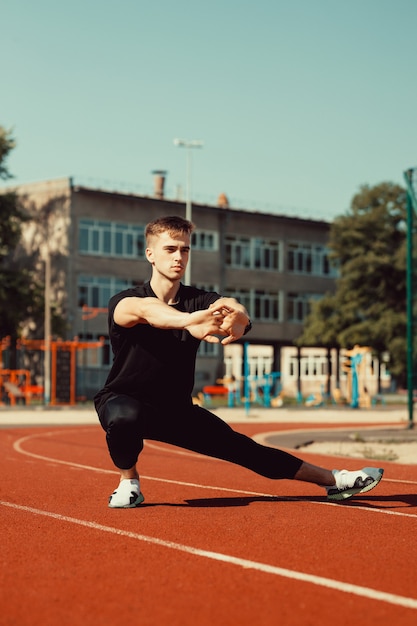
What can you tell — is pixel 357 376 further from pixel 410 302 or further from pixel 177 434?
pixel 177 434

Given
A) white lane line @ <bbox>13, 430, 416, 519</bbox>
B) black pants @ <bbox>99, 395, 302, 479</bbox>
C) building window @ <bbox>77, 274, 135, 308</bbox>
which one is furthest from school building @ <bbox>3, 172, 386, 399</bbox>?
black pants @ <bbox>99, 395, 302, 479</bbox>

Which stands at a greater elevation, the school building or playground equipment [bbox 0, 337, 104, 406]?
the school building

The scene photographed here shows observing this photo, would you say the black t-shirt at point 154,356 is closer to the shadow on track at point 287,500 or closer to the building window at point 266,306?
the shadow on track at point 287,500

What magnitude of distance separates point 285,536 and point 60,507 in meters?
2.20

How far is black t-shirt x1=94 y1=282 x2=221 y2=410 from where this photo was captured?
7.59m

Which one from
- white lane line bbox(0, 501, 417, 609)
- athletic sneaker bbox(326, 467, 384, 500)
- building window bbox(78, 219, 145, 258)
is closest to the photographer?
white lane line bbox(0, 501, 417, 609)

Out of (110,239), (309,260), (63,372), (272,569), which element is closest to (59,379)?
(63,372)

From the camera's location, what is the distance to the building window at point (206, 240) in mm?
65062

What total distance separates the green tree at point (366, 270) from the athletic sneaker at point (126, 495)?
54.3 metres

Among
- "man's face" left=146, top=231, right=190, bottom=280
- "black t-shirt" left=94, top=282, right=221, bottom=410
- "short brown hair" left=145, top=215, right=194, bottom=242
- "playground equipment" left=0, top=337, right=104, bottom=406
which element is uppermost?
"short brown hair" left=145, top=215, right=194, bottom=242

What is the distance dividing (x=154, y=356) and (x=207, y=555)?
194cm

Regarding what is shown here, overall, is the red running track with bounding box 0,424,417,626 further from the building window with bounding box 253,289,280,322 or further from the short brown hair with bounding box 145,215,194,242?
the building window with bounding box 253,289,280,322

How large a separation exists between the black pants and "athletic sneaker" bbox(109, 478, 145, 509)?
7.1 inches

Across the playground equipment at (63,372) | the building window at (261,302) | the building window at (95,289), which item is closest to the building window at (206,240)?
the building window at (261,302)
